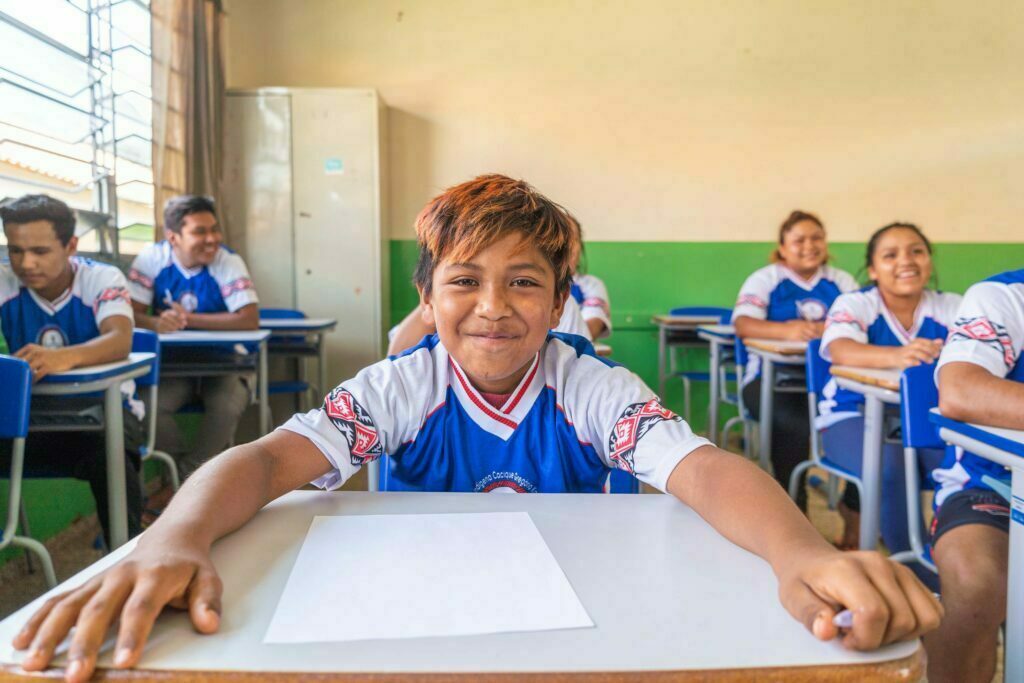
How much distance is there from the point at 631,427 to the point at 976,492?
0.85 metres

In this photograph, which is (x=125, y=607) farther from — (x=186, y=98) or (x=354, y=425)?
(x=186, y=98)

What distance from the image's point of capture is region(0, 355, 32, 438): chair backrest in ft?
5.16

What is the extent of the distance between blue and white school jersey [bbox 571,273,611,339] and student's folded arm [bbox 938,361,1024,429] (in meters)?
1.96

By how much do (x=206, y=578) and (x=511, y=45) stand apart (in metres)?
4.76

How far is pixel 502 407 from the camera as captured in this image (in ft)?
3.77

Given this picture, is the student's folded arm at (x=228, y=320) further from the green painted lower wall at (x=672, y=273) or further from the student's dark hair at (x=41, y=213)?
the green painted lower wall at (x=672, y=273)

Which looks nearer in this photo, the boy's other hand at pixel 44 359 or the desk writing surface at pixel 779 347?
the boy's other hand at pixel 44 359

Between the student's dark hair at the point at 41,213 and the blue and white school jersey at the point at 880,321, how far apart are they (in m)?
2.54

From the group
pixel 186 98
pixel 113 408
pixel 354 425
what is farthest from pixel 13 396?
pixel 186 98

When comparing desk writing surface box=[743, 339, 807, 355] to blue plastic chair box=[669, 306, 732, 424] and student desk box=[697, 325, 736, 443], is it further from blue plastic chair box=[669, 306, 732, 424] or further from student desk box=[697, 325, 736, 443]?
blue plastic chair box=[669, 306, 732, 424]

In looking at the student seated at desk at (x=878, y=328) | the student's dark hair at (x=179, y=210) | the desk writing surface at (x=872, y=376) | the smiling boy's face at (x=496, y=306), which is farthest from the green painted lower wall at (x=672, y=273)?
the smiling boy's face at (x=496, y=306)

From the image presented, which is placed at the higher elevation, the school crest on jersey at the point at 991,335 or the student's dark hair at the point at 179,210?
the student's dark hair at the point at 179,210

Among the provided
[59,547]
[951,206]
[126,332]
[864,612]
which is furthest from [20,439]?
[951,206]

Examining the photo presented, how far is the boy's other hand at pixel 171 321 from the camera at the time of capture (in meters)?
3.14
